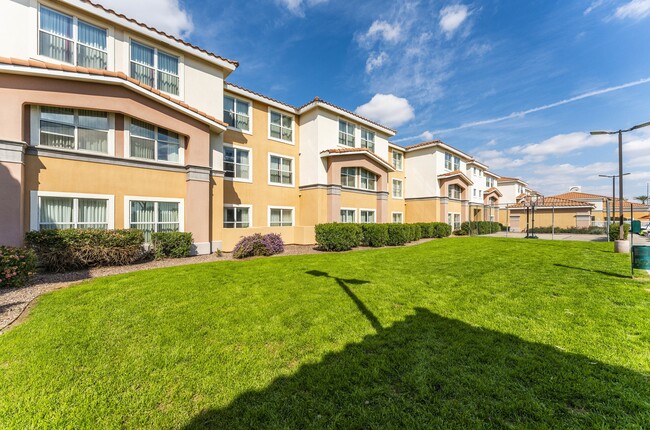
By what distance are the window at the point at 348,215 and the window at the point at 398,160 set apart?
32.9 feet

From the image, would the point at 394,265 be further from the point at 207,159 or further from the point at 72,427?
the point at 207,159

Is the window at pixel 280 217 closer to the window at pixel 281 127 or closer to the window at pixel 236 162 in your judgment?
the window at pixel 236 162

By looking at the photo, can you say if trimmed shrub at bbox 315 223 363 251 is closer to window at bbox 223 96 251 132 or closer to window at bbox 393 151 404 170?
window at bbox 223 96 251 132

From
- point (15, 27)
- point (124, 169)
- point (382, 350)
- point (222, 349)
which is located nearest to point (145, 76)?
point (15, 27)

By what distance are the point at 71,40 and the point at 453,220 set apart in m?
A: 32.6

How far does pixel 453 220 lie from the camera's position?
2995cm

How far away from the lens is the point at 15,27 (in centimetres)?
937

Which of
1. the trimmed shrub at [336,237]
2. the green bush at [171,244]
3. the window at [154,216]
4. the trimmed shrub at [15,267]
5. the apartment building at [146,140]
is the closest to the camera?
the trimmed shrub at [15,267]

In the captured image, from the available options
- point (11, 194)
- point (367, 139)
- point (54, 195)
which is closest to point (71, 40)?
point (54, 195)

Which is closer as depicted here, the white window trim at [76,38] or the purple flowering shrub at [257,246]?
the white window trim at [76,38]

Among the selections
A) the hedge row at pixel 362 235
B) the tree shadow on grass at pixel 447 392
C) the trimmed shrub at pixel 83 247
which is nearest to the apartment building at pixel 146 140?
the trimmed shrub at pixel 83 247

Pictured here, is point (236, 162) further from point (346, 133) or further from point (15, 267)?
point (15, 267)

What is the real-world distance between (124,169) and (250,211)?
712 cm

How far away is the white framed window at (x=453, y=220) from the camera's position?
95.5 ft
